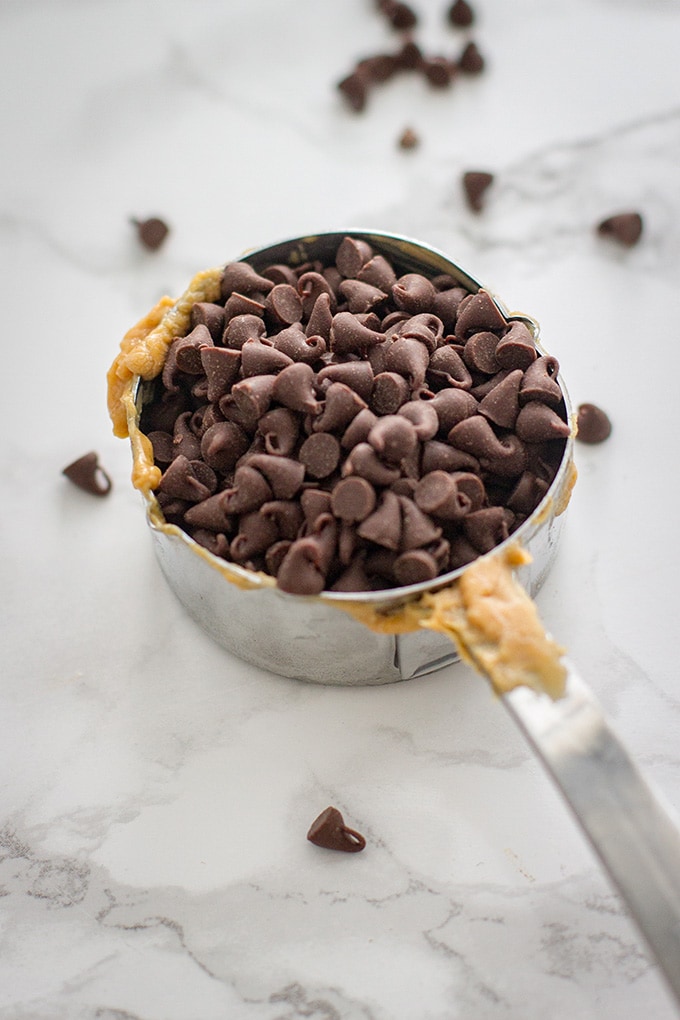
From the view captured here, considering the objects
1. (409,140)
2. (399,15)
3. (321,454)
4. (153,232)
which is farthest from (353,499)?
(399,15)

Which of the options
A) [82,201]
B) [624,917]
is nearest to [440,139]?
[82,201]

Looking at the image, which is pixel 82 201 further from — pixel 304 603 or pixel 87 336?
pixel 304 603

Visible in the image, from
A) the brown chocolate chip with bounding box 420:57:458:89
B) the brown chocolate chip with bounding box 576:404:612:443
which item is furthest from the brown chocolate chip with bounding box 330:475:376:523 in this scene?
the brown chocolate chip with bounding box 420:57:458:89

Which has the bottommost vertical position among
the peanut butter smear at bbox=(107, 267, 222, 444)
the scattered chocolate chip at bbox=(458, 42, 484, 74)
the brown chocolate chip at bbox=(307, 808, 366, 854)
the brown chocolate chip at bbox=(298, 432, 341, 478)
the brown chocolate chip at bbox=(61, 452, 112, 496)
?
the brown chocolate chip at bbox=(307, 808, 366, 854)

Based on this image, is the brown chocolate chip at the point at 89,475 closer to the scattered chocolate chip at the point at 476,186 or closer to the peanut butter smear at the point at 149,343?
the peanut butter smear at the point at 149,343

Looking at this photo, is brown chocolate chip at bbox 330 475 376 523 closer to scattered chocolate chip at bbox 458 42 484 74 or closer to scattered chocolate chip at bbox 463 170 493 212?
scattered chocolate chip at bbox 463 170 493 212

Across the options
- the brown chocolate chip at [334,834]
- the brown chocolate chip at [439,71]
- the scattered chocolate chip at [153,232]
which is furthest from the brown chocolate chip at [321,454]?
the brown chocolate chip at [439,71]

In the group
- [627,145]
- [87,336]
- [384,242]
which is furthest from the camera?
[627,145]
